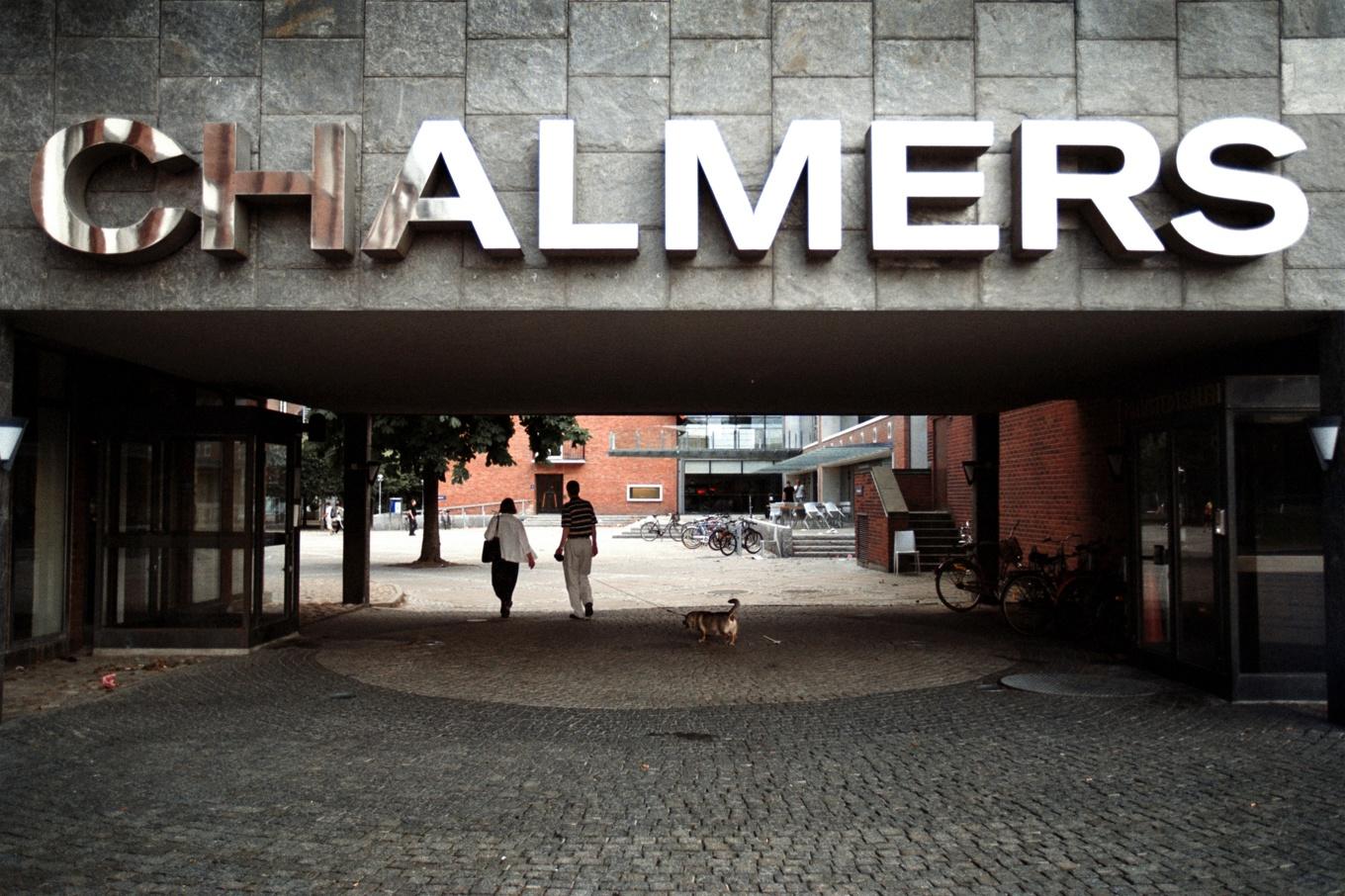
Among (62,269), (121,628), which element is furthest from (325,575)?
(62,269)

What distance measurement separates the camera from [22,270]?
6805 millimetres

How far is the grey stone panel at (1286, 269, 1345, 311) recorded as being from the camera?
22.2 feet

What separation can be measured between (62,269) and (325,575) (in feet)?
45.9

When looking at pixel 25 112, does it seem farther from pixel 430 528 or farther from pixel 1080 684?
pixel 430 528

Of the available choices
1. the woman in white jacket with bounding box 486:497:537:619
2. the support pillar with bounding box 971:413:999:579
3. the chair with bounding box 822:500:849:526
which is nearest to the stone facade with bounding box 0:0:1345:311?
the woman in white jacket with bounding box 486:497:537:619

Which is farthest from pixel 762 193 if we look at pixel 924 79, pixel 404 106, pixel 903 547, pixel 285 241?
pixel 903 547

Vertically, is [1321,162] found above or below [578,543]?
above

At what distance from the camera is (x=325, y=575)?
19906 millimetres

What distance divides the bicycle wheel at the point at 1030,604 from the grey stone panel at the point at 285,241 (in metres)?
8.42

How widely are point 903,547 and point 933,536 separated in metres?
0.94

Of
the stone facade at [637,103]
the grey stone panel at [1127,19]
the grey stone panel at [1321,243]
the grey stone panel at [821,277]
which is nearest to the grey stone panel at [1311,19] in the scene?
the stone facade at [637,103]

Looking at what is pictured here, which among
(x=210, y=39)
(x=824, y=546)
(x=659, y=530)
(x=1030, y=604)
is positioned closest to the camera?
(x=210, y=39)

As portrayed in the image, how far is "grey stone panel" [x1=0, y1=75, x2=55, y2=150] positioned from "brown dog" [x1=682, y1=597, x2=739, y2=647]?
7147 mm

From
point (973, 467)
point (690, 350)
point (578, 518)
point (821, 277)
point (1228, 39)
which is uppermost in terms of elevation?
point (1228, 39)
